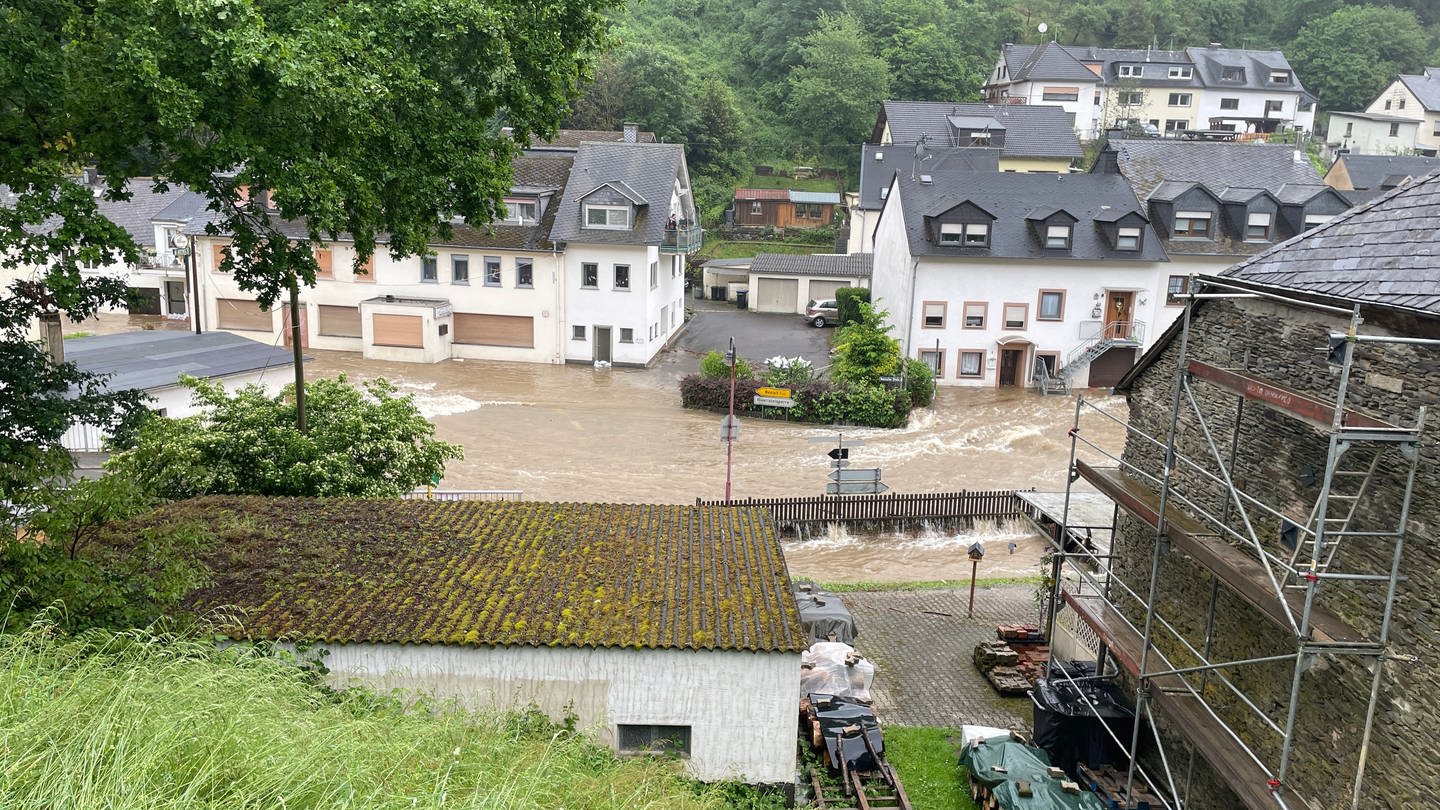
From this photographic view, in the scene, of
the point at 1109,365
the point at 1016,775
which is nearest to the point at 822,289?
the point at 1109,365

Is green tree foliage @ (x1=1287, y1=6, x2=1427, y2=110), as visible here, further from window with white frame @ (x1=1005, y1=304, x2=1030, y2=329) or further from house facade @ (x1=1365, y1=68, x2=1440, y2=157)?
window with white frame @ (x1=1005, y1=304, x2=1030, y2=329)

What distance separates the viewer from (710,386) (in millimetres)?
35094

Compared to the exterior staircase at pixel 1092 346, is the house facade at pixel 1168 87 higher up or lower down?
higher up

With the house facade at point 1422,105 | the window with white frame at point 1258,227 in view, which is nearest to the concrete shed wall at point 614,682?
the window with white frame at point 1258,227

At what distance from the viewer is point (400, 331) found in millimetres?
40969

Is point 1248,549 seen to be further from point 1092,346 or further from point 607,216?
point 607,216

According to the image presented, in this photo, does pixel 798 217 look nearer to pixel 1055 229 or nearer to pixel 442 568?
pixel 1055 229

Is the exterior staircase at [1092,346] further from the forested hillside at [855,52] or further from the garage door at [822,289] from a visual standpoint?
the forested hillside at [855,52]

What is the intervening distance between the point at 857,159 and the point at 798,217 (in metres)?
11.6

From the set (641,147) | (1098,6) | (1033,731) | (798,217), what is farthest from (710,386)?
(1098,6)

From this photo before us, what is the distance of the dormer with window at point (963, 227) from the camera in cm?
3926

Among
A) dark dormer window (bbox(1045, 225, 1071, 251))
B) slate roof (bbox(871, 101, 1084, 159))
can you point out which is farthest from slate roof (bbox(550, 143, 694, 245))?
slate roof (bbox(871, 101, 1084, 159))

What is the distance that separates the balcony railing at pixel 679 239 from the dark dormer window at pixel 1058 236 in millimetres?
14549

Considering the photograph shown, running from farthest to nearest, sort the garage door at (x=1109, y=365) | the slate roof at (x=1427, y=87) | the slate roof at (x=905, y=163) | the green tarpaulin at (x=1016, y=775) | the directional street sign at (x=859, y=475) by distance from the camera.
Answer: the slate roof at (x=1427, y=87)
the slate roof at (x=905, y=163)
the garage door at (x=1109, y=365)
the directional street sign at (x=859, y=475)
the green tarpaulin at (x=1016, y=775)
